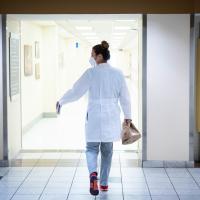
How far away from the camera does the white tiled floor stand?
4605 millimetres

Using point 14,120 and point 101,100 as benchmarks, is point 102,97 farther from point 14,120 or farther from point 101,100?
point 14,120

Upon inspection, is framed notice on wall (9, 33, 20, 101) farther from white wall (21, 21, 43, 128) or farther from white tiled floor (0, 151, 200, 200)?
white wall (21, 21, 43, 128)

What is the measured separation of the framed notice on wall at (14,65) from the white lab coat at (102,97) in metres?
1.75

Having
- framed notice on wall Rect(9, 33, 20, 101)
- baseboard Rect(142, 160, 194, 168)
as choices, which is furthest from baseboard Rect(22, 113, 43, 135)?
baseboard Rect(142, 160, 194, 168)

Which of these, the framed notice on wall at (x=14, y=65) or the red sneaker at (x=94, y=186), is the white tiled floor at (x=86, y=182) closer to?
the red sneaker at (x=94, y=186)

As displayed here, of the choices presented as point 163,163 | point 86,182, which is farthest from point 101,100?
point 163,163

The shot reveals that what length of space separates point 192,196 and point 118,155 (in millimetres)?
2241

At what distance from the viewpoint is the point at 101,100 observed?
4523 mm

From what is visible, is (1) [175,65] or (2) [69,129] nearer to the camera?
(1) [175,65]

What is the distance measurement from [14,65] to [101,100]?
86.4 inches

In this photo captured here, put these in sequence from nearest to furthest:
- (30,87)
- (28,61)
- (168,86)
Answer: (168,86), (28,61), (30,87)

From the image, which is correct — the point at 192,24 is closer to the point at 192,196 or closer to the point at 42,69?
the point at 192,196

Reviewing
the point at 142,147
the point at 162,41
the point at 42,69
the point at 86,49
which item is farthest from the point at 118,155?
the point at 86,49

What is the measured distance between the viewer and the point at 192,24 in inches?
225
